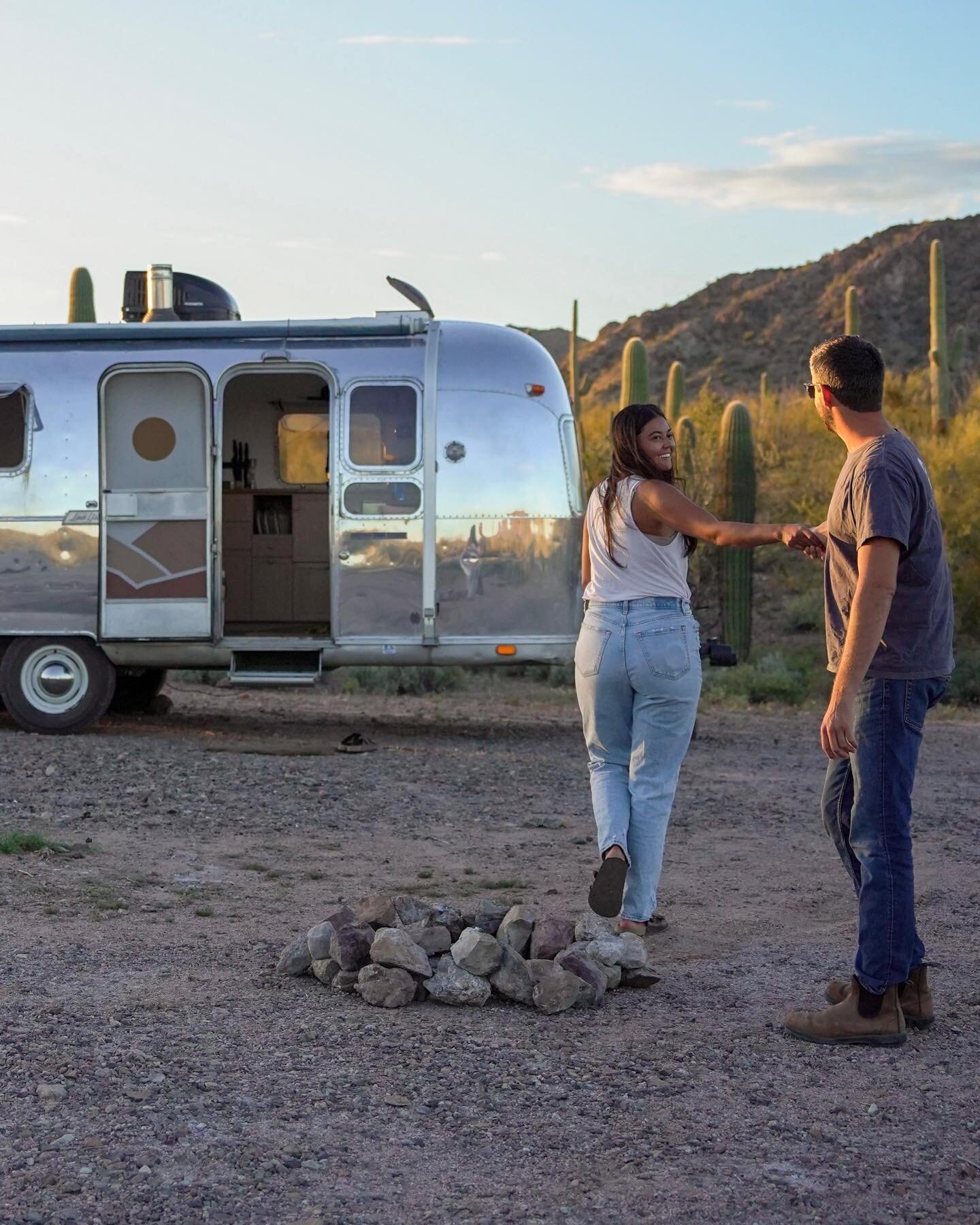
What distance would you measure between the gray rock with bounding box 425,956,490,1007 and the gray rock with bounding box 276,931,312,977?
446 millimetres

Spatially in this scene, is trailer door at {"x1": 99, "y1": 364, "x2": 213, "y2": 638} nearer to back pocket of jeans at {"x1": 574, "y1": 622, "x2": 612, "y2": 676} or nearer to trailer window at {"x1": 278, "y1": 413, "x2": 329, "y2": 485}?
trailer window at {"x1": 278, "y1": 413, "x2": 329, "y2": 485}

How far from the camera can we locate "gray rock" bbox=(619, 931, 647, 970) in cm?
455

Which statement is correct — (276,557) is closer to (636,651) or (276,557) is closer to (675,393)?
(636,651)

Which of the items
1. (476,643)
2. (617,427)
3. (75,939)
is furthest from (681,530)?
(476,643)

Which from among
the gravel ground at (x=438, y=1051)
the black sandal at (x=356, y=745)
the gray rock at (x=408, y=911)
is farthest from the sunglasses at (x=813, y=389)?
the black sandal at (x=356, y=745)

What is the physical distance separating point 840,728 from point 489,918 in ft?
4.66

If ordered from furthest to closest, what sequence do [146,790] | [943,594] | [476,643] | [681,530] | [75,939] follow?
[476,643], [146,790], [75,939], [681,530], [943,594]

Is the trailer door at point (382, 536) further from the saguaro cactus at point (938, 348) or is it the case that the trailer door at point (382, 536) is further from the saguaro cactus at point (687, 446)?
the saguaro cactus at point (938, 348)

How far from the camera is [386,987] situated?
170 inches

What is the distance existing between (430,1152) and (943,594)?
6.34ft

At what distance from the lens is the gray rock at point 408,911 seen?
4758 millimetres

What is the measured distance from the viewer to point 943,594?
12.9 ft

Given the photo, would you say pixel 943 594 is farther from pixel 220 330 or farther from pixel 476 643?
pixel 220 330

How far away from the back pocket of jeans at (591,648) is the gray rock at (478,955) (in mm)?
960
